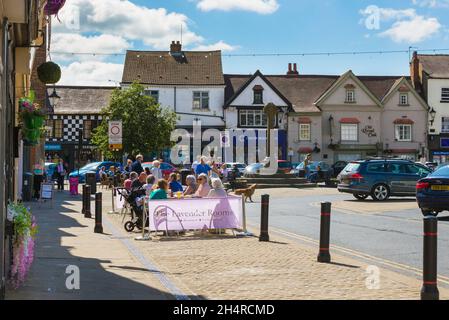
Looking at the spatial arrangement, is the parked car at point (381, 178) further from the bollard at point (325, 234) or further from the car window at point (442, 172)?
the bollard at point (325, 234)

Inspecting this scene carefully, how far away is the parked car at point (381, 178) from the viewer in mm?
27219

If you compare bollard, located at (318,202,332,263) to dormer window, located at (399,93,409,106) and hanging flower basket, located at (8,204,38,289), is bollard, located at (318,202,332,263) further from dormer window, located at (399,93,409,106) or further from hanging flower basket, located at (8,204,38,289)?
dormer window, located at (399,93,409,106)


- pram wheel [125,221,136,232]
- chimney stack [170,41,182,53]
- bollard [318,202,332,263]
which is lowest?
pram wheel [125,221,136,232]

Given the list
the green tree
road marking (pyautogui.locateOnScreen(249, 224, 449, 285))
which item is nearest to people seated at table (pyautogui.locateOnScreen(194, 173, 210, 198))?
road marking (pyautogui.locateOnScreen(249, 224, 449, 285))

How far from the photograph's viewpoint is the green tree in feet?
158

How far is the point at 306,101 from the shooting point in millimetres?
62531

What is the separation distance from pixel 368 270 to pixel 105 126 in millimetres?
39030

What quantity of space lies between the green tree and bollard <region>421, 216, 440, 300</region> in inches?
1567

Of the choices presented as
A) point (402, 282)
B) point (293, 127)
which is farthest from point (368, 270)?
point (293, 127)

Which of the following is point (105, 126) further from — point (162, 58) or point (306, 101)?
point (306, 101)

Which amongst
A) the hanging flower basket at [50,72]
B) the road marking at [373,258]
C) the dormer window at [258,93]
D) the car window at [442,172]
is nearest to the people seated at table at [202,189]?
the road marking at [373,258]

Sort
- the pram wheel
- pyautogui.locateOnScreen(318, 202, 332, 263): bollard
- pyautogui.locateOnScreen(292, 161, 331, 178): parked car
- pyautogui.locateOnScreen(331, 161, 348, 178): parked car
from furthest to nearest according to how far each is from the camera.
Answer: pyautogui.locateOnScreen(331, 161, 348, 178): parked car → pyautogui.locateOnScreen(292, 161, 331, 178): parked car → the pram wheel → pyautogui.locateOnScreen(318, 202, 332, 263): bollard

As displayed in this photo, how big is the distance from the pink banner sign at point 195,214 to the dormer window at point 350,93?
47.6m

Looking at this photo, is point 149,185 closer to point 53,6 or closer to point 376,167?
point 53,6
